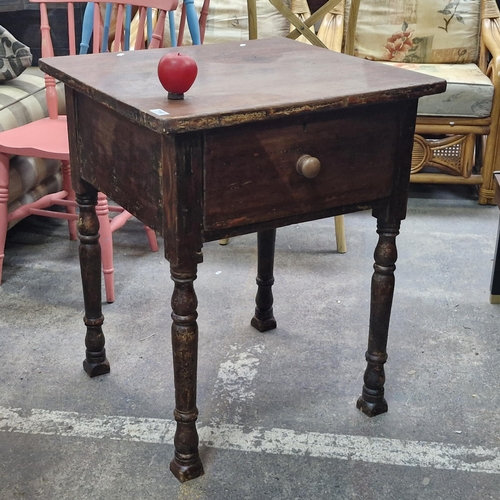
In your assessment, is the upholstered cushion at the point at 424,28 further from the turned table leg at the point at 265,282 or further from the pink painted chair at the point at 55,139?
the turned table leg at the point at 265,282

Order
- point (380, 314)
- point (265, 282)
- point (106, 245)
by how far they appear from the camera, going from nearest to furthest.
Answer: point (380, 314) → point (265, 282) → point (106, 245)

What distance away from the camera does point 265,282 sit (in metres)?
2.34

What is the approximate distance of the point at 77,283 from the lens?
107 inches

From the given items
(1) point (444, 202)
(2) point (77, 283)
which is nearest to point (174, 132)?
(2) point (77, 283)

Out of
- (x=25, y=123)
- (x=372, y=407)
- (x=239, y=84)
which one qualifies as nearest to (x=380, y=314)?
(x=372, y=407)

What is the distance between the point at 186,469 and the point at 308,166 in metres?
0.72

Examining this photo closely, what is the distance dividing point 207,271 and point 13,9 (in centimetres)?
162

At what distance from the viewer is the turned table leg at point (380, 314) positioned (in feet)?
5.91

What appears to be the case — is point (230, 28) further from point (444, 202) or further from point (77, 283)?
point (77, 283)

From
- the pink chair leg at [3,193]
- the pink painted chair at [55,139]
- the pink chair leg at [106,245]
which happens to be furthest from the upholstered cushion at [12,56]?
the pink chair leg at [106,245]

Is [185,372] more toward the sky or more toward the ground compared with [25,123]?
more toward the ground

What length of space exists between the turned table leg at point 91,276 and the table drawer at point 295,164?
0.52 meters

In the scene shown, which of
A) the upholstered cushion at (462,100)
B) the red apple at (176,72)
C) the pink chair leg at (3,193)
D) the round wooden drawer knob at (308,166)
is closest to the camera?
the red apple at (176,72)

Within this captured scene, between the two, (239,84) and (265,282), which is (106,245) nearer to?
(265,282)
